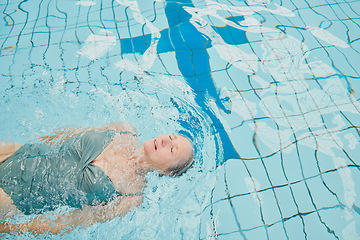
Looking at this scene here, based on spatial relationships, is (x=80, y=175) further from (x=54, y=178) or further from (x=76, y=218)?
(x=76, y=218)

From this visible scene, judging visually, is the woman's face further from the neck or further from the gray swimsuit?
the gray swimsuit

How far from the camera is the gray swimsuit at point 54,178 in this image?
2000 millimetres

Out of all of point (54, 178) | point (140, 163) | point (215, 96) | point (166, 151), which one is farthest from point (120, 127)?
point (215, 96)

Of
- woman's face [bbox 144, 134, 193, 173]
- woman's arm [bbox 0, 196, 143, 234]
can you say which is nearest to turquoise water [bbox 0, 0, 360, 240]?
woman's arm [bbox 0, 196, 143, 234]

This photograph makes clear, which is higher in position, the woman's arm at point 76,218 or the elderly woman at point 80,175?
the elderly woman at point 80,175

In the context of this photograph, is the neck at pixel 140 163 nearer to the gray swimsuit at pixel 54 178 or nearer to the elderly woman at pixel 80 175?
the elderly woman at pixel 80 175

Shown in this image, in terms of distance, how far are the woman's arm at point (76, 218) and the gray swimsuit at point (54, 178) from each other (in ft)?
0.25

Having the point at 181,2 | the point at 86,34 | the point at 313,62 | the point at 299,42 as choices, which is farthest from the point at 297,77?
the point at 86,34

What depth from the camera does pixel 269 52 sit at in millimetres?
3371

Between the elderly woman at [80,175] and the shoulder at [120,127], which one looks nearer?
the elderly woman at [80,175]

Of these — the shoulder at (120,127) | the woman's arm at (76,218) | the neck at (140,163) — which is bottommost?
the woman's arm at (76,218)

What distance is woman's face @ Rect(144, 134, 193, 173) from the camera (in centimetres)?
225

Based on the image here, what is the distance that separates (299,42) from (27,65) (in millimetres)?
2963

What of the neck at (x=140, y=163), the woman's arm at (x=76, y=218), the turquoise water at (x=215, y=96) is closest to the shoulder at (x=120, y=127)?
the turquoise water at (x=215, y=96)
